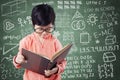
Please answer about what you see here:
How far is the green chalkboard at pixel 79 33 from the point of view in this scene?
110 inches

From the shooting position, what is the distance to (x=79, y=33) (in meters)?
2.84

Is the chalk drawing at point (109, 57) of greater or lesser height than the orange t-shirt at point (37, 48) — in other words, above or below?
below

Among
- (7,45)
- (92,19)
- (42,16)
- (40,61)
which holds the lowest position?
(7,45)

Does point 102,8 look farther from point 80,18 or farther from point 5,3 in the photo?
point 5,3

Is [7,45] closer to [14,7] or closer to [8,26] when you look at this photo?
[8,26]

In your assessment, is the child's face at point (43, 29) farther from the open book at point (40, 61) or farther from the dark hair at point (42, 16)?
the open book at point (40, 61)

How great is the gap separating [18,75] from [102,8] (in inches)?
43.9

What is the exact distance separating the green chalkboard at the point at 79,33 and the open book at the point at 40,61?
1.26 metres

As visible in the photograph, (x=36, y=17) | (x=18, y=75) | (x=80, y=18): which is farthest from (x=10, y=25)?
(x=36, y=17)

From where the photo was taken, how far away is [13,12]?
283 cm

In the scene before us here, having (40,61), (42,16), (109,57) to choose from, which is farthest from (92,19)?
(40,61)

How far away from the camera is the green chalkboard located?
110 inches

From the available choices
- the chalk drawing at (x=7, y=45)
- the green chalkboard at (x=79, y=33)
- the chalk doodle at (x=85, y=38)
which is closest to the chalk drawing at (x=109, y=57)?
the green chalkboard at (x=79, y=33)

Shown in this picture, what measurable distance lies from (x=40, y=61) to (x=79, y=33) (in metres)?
1.39
